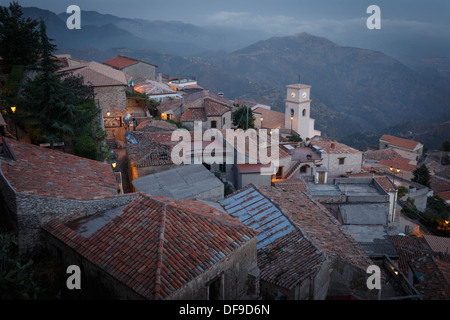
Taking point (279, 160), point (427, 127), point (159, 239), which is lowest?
point (427, 127)

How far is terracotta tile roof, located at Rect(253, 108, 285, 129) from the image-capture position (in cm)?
5519

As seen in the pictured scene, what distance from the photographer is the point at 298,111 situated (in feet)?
177

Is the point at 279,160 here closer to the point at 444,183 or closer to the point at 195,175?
the point at 195,175

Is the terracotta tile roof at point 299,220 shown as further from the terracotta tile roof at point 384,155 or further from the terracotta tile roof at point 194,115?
the terracotta tile roof at point 384,155

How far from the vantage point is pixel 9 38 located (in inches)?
1121

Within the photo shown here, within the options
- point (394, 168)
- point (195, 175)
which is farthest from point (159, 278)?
point (394, 168)

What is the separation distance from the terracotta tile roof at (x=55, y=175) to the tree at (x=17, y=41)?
17.7 meters

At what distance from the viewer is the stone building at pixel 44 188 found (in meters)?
9.63

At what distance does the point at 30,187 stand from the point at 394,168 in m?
44.3

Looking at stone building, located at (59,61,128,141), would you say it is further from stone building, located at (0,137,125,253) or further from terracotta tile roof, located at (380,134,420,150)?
terracotta tile roof, located at (380,134,420,150)

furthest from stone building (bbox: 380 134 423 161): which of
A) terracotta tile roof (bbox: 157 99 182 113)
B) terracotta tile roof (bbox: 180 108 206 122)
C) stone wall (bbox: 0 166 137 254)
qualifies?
stone wall (bbox: 0 166 137 254)

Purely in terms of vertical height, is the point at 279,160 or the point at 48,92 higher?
the point at 48,92

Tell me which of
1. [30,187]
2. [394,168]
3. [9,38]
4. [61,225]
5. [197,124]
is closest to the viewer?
[61,225]

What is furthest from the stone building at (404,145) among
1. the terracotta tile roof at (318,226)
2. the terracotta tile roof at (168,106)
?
the terracotta tile roof at (318,226)
